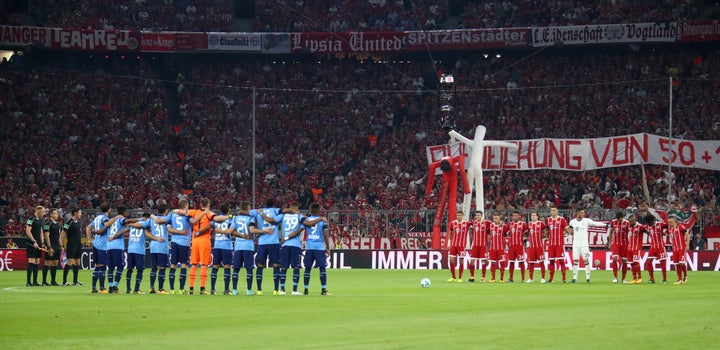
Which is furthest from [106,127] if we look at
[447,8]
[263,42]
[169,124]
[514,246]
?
[514,246]

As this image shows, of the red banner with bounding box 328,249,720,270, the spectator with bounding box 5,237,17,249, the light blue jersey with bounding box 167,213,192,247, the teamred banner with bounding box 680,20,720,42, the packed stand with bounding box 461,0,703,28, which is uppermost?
the packed stand with bounding box 461,0,703,28

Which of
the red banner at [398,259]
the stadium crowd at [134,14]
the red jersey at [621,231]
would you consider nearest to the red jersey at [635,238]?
the red jersey at [621,231]

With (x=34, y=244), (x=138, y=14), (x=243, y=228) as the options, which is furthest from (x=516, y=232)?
(x=138, y=14)

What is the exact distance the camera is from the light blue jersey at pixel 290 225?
26656mm

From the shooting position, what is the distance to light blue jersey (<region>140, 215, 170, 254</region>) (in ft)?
90.6

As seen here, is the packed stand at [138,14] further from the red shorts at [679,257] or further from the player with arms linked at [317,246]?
the player with arms linked at [317,246]

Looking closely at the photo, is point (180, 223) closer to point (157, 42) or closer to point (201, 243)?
point (201, 243)

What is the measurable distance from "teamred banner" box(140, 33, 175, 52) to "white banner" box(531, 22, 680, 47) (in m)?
20.6

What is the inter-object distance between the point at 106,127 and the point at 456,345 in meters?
48.9

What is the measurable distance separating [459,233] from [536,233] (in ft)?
8.06

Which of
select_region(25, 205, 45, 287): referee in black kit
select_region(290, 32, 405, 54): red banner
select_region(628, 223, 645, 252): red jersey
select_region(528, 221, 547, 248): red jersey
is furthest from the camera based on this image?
select_region(290, 32, 405, 54): red banner

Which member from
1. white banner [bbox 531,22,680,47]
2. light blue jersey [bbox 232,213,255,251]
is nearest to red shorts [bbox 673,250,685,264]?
light blue jersey [bbox 232,213,255,251]

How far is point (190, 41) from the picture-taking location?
64.4 meters

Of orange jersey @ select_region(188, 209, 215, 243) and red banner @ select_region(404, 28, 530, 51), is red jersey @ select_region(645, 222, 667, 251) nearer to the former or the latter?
orange jersey @ select_region(188, 209, 215, 243)
